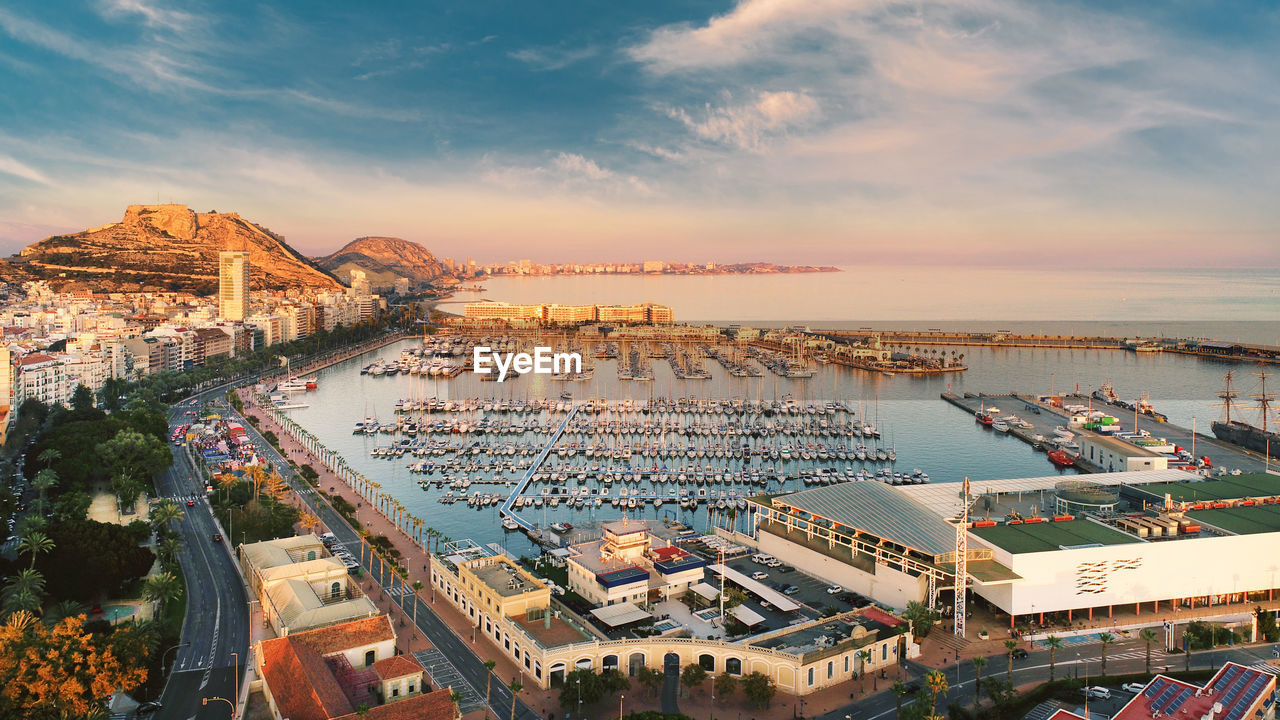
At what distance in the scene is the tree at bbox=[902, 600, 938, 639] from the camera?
18156 millimetres

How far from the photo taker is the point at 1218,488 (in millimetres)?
25438

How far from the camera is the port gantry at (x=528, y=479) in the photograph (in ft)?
93.6

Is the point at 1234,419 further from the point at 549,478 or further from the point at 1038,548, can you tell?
the point at 549,478

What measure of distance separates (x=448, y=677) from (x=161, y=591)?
7.36 m

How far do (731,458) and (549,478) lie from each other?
913 centimetres

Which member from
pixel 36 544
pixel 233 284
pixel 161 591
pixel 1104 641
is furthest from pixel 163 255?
pixel 1104 641

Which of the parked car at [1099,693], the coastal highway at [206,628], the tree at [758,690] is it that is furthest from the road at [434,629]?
the parked car at [1099,693]

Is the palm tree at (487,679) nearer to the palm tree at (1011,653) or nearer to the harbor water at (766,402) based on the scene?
the harbor water at (766,402)

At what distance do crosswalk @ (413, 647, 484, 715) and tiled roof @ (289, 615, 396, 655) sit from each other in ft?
3.39

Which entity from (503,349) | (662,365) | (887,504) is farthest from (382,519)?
(503,349)

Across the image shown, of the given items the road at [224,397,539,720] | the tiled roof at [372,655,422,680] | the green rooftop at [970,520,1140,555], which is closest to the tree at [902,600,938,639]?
the green rooftop at [970,520,1140,555]

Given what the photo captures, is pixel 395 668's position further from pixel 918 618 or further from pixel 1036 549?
pixel 1036 549

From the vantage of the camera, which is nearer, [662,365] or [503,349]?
[662,365]

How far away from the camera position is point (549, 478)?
33781 millimetres
